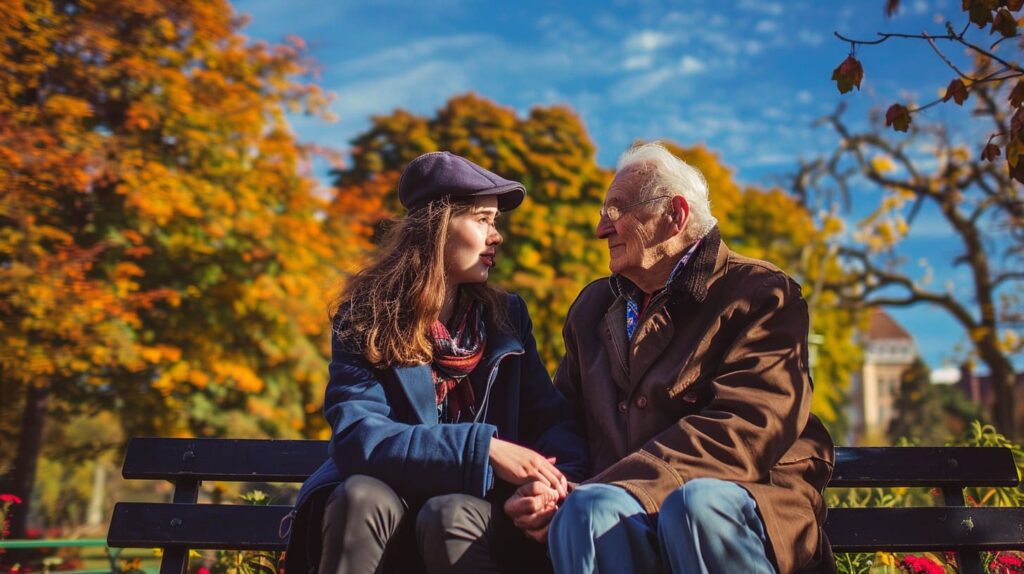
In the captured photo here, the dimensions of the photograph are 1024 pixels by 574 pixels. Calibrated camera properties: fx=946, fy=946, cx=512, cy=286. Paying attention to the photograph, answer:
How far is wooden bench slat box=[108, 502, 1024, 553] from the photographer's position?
128 inches

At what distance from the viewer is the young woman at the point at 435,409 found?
2562 millimetres

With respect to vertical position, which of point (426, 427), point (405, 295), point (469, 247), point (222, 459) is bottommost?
point (222, 459)

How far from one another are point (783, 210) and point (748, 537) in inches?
935

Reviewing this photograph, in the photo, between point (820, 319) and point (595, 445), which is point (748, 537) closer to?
point (595, 445)

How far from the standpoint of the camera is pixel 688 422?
9.02 feet

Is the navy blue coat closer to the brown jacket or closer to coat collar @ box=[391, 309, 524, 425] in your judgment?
coat collar @ box=[391, 309, 524, 425]

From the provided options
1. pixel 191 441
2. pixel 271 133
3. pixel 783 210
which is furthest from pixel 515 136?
pixel 191 441

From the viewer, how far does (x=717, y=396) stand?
2750 mm

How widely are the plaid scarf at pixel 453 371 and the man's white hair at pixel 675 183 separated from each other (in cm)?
75

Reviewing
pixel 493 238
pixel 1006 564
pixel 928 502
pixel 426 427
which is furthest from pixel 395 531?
pixel 928 502

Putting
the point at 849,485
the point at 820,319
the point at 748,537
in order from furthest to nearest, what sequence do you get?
the point at 820,319, the point at 849,485, the point at 748,537

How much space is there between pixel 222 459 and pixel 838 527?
2.17 metres

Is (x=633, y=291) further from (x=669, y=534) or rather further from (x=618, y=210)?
(x=669, y=534)

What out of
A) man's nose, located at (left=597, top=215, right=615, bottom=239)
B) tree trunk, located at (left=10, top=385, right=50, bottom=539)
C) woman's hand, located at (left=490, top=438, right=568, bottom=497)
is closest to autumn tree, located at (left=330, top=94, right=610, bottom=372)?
tree trunk, located at (left=10, top=385, right=50, bottom=539)
